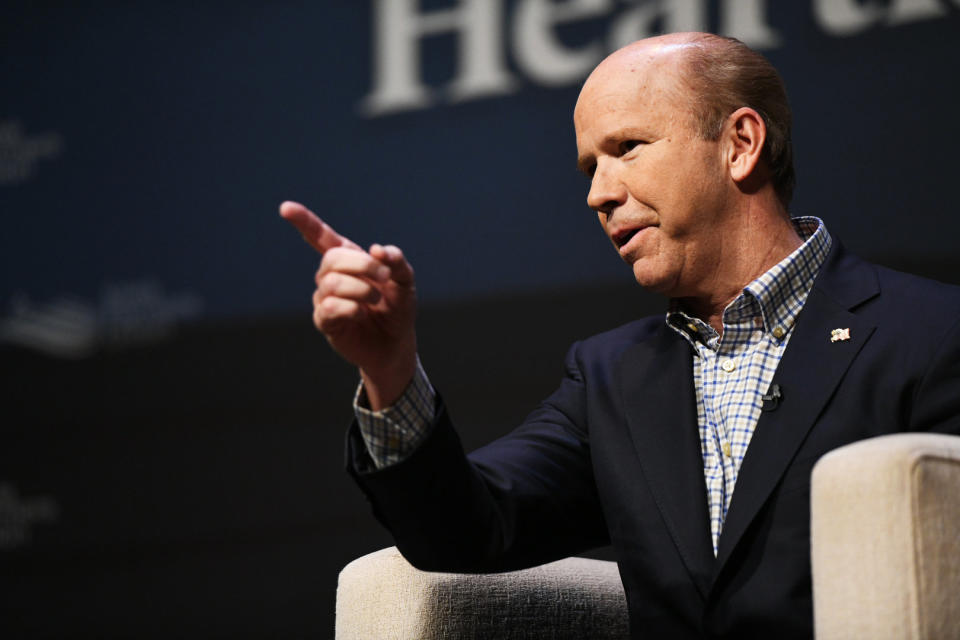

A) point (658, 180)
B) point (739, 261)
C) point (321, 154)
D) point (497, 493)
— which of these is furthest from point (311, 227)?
point (321, 154)

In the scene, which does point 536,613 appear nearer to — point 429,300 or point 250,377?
point 429,300

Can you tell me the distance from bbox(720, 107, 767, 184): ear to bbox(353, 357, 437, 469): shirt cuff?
0.61 meters

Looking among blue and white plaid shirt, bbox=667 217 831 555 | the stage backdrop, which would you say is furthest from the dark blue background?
blue and white plaid shirt, bbox=667 217 831 555

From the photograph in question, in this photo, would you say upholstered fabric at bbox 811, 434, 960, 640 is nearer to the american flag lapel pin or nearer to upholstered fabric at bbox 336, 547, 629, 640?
the american flag lapel pin

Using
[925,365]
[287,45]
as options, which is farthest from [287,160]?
[925,365]

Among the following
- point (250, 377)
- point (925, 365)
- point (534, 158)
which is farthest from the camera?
point (250, 377)

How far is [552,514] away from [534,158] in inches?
48.6

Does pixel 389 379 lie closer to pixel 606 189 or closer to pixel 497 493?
pixel 497 493

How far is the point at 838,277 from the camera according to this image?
1441 millimetres

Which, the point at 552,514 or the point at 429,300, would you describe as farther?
the point at 429,300

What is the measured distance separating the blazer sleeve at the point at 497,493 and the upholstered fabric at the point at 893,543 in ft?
1.45

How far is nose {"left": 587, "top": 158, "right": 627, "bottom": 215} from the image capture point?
1.50 m

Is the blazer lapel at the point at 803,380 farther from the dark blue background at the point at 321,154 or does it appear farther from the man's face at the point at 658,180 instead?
the dark blue background at the point at 321,154

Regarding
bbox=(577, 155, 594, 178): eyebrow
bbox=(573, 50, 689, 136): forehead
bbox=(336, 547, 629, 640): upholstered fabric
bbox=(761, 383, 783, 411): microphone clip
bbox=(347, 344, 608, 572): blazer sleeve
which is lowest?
bbox=(336, 547, 629, 640): upholstered fabric
